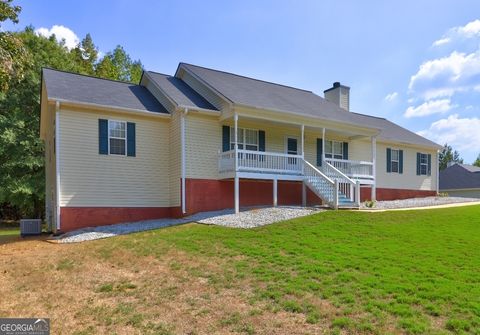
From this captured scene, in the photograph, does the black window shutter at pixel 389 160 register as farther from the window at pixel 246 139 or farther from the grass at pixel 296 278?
the grass at pixel 296 278

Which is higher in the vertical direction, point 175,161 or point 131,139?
point 131,139

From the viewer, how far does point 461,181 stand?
37500 millimetres

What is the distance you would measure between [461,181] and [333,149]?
2282 cm

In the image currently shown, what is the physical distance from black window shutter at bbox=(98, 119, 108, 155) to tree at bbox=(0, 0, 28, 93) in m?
3.12

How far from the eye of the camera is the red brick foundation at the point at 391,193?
21.8 metres

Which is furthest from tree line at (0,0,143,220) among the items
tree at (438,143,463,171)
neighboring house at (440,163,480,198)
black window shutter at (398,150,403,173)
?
tree at (438,143,463,171)

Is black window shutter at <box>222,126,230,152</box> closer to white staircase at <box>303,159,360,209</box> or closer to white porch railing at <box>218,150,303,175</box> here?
white porch railing at <box>218,150,303,175</box>

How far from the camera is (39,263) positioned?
9.91m

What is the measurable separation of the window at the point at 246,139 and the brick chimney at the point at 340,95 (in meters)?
8.98

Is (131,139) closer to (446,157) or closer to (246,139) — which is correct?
(246,139)

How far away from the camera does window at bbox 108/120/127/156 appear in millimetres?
15523

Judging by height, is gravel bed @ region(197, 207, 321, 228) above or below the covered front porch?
below

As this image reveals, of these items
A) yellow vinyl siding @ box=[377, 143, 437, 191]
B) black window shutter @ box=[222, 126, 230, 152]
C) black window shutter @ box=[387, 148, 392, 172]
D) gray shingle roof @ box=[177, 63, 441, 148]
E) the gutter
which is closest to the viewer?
the gutter

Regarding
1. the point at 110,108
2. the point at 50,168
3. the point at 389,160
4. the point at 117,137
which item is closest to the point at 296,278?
the point at 117,137
